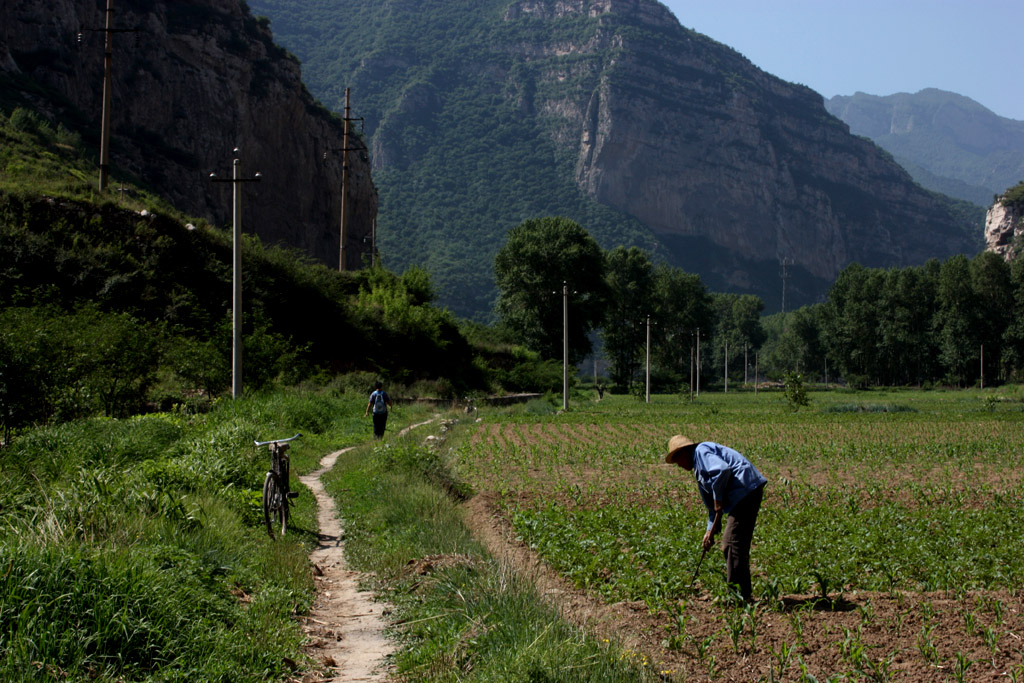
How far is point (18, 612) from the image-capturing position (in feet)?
18.7

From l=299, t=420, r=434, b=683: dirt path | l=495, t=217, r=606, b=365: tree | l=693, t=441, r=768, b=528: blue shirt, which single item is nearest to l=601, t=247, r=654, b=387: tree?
l=495, t=217, r=606, b=365: tree

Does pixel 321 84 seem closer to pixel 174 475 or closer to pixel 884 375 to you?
pixel 884 375

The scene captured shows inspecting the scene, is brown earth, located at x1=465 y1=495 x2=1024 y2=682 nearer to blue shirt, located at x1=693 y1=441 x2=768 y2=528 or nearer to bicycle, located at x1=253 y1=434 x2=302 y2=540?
blue shirt, located at x1=693 y1=441 x2=768 y2=528

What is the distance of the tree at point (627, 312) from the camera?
3866 inches

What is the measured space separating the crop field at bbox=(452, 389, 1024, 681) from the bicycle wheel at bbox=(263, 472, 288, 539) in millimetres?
3122

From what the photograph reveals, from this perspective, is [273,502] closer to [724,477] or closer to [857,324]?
[724,477]

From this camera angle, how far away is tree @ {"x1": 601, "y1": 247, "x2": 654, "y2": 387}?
98.2 m

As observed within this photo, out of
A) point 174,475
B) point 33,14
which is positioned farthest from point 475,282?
point 174,475

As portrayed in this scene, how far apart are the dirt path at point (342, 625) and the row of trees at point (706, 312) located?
220 feet

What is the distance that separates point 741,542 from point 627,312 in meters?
92.3

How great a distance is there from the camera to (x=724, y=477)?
8.28m

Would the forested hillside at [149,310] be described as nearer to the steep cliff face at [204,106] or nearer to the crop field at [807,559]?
the crop field at [807,559]

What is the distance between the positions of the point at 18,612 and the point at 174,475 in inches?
241

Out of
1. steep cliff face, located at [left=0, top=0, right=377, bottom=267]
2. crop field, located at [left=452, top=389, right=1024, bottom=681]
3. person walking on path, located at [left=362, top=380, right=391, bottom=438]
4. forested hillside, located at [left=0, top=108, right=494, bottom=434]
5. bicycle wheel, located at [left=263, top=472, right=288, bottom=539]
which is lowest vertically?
crop field, located at [left=452, top=389, right=1024, bottom=681]
